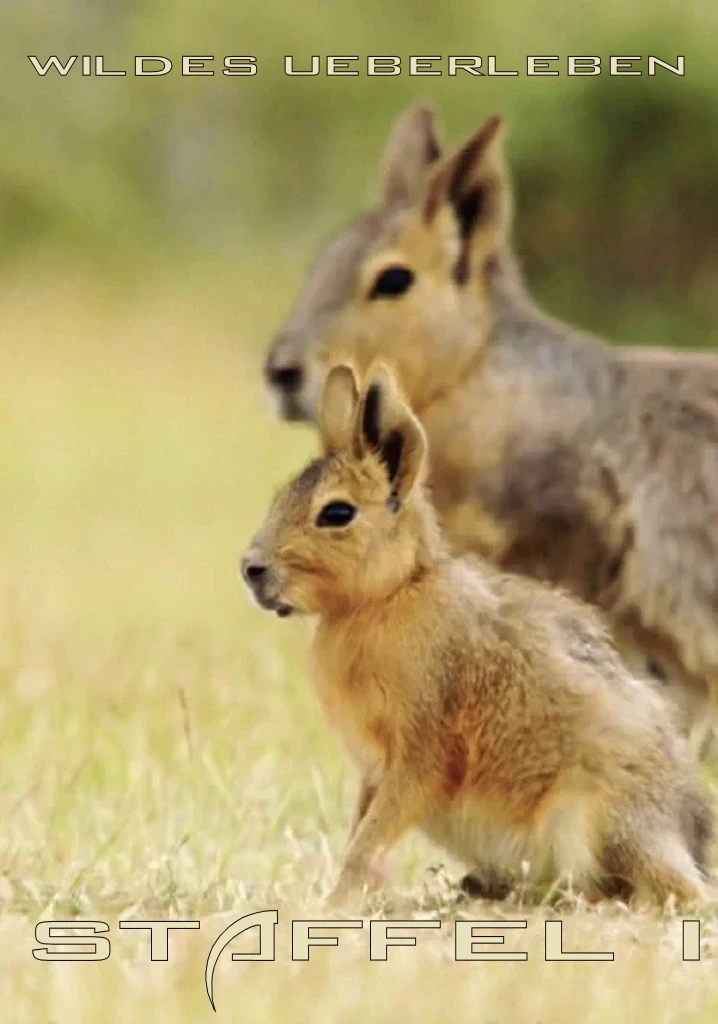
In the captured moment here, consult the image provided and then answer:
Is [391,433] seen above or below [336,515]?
above

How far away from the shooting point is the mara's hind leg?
3068 millimetres

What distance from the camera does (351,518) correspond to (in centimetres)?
306

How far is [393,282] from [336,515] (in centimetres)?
146

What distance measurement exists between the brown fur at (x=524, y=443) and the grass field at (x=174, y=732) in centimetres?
33

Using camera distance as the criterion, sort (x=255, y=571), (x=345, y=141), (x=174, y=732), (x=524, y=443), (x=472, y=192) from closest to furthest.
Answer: (x=255, y=571) < (x=174, y=732) < (x=472, y=192) < (x=524, y=443) < (x=345, y=141)

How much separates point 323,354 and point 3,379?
2783 mm

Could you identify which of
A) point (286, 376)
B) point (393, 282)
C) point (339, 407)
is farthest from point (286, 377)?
point (339, 407)

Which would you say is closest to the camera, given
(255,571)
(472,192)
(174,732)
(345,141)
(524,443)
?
(255,571)

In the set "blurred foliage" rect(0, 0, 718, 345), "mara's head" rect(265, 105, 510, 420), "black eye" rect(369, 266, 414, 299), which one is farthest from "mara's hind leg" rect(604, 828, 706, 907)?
"blurred foliage" rect(0, 0, 718, 345)

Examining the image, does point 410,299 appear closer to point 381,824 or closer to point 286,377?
point 286,377

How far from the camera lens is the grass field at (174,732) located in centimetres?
283

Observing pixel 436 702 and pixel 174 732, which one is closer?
pixel 436 702

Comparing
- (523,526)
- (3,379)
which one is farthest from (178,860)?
(3,379)

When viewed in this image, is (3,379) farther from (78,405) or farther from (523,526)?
(523,526)
